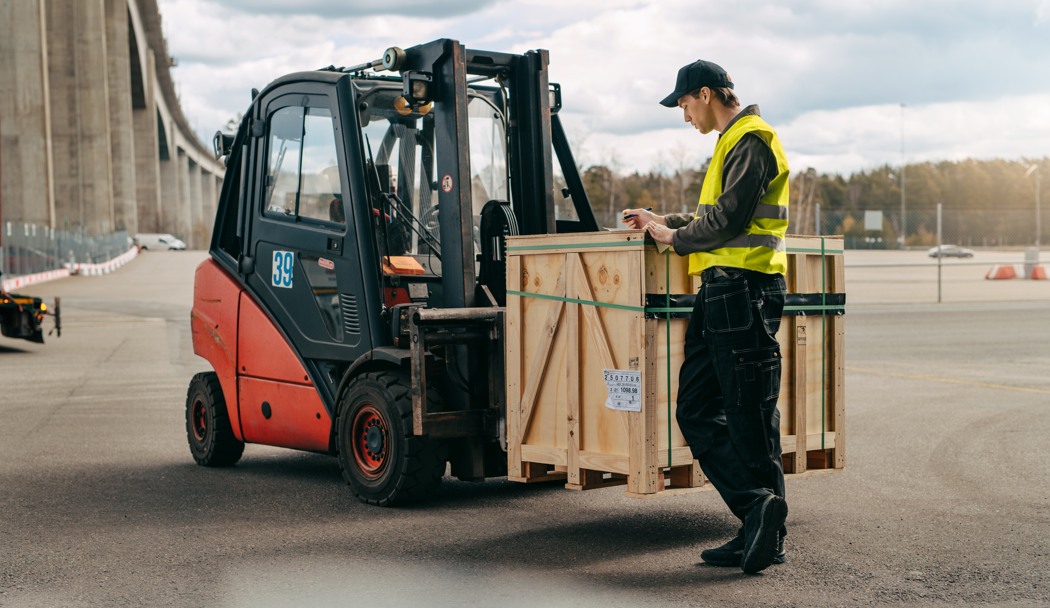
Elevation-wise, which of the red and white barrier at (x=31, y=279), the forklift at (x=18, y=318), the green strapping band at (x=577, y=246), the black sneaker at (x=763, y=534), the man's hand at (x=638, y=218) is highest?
the man's hand at (x=638, y=218)

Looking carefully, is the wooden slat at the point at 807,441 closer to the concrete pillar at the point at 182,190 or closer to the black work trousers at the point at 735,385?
the black work trousers at the point at 735,385

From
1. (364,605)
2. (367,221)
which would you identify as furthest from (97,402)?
(364,605)

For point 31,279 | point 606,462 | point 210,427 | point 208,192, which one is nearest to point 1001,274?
point 31,279

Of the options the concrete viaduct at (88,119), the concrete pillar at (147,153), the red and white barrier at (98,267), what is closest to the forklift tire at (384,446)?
the concrete viaduct at (88,119)

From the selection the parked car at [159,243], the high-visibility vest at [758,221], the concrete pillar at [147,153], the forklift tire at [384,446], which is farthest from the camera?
the concrete pillar at [147,153]

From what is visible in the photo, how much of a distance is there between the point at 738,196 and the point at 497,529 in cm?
235

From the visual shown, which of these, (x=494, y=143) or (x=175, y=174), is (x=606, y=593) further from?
(x=175, y=174)

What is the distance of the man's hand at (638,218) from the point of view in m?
6.11

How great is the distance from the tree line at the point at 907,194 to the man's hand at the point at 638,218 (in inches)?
1266

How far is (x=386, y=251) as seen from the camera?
777 centimetres

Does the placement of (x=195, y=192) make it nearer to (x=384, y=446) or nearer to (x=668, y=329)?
(x=384, y=446)

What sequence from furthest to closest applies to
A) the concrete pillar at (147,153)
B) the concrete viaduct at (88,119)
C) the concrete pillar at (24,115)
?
the concrete pillar at (147,153) < the concrete viaduct at (88,119) < the concrete pillar at (24,115)

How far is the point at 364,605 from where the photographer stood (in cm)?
538

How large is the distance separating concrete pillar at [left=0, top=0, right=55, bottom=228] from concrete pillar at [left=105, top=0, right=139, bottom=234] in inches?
1091
